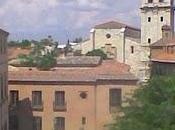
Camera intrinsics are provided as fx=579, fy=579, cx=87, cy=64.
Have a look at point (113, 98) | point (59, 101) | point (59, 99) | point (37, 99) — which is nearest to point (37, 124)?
point (37, 99)

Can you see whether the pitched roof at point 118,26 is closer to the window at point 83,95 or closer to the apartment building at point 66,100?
the apartment building at point 66,100

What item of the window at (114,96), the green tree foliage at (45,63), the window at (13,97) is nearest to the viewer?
the window at (114,96)

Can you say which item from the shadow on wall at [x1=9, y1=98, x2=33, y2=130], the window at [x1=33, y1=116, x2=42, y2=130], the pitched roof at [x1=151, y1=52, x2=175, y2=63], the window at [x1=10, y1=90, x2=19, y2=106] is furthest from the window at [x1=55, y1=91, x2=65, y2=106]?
the pitched roof at [x1=151, y1=52, x2=175, y2=63]

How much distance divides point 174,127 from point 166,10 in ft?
229

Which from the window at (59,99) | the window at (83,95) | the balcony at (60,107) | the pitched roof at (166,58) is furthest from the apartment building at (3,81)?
the pitched roof at (166,58)

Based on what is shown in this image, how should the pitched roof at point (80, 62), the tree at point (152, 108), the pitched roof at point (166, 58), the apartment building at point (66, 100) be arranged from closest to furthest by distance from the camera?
the tree at point (152, 108) → the pitched roof at point (166, 58) → the apartment building at point (66, 100) → the pitched roof at point (80, 62)

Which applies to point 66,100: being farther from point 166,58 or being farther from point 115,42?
point 115,42

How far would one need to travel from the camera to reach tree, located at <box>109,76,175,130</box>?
19.6 m

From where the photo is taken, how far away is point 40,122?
4488 cm

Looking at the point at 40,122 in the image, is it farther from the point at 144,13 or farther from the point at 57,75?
the point at 144,13

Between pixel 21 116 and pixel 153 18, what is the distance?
4619 cm

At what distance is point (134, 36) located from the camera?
104125mm

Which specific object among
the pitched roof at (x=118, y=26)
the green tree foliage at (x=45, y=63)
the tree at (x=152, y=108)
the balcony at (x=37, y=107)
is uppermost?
the pitched roof at (x=118, y=26)

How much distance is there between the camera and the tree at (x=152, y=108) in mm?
19594
